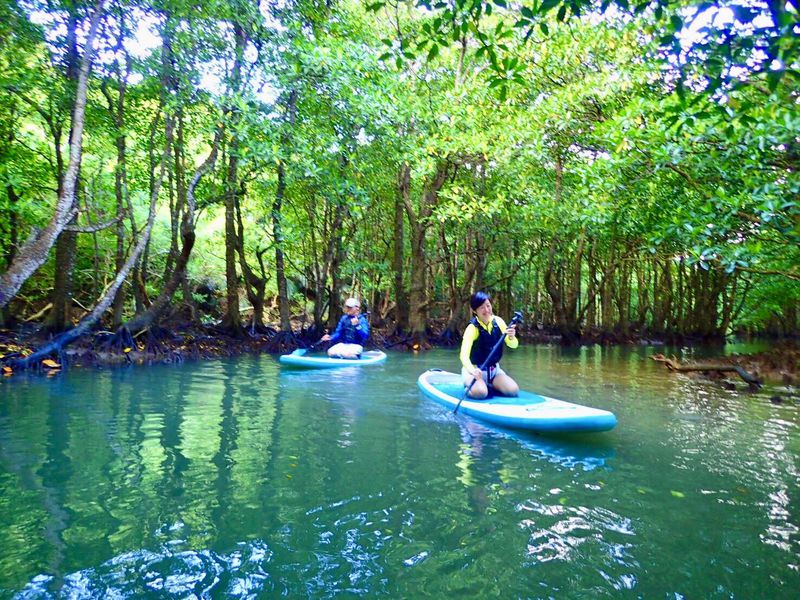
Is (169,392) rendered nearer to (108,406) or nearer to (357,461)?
(108,406)

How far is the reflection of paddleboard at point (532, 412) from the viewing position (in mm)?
4535

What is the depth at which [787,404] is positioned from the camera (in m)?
6.68

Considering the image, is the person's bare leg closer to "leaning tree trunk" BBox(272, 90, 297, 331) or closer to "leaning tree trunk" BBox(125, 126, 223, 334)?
"leaning tree trunk" BBox(272, 90, 297, 331)

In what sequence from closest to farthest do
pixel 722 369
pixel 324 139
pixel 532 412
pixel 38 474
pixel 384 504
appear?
pixel 384 504 → pixel 38 474 → pixel 532 412 → pixel 722 369 → pixel 324 139

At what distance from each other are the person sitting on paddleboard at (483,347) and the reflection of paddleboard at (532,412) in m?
0.18

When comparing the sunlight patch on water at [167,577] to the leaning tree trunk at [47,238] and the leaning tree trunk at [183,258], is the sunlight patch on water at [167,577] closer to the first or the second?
the leaning tree trunk at [47,238]

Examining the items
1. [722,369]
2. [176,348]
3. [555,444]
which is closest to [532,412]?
[555,444]

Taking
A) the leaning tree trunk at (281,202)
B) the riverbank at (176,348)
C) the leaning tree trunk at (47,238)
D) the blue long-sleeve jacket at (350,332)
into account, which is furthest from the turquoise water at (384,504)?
the leaning tree trunk at (281,202)

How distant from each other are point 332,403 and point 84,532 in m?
3.82

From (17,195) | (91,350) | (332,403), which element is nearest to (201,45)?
(17,195)

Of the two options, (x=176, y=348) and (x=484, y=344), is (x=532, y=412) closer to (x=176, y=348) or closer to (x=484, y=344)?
(x=484, y=344)

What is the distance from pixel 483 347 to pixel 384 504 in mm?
3235

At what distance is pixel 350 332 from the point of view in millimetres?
11031

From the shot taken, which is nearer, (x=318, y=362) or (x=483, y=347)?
(x=483, y=347)
